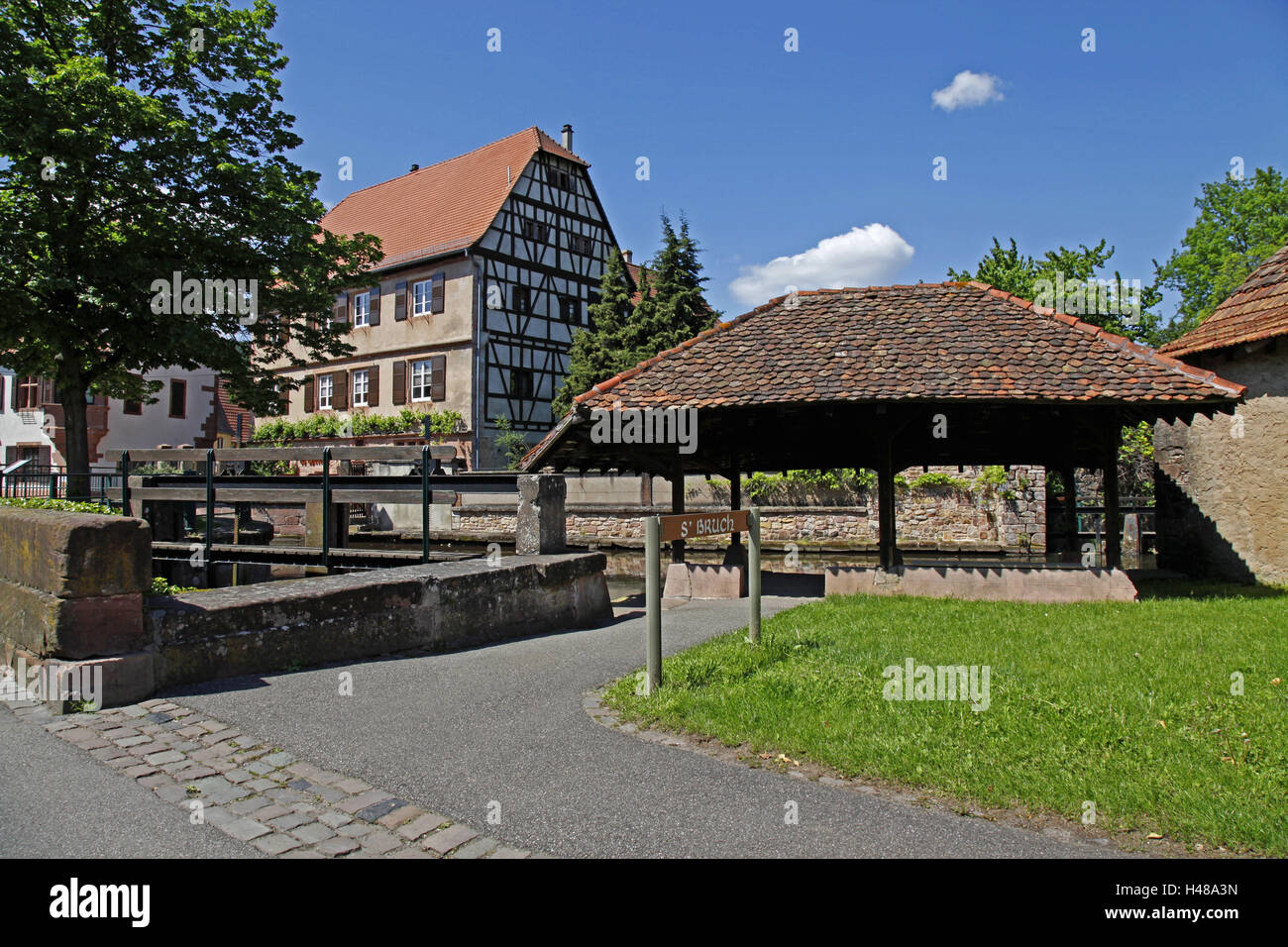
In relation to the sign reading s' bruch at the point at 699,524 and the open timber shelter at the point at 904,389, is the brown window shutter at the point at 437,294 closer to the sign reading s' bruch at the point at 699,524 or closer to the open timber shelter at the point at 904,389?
the open timber shelter at the point at 904,389

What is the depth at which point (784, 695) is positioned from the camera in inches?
213

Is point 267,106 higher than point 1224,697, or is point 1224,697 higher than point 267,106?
point 267,106

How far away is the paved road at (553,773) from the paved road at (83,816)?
77cm

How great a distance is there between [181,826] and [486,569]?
4.53 meters

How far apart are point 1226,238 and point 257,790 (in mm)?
55708

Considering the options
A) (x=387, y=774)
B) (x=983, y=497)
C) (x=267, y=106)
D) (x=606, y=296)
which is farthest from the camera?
(x=606, y=296)

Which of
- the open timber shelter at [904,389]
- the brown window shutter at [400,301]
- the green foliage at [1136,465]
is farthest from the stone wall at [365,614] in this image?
the brown window shutter at [400,301]
